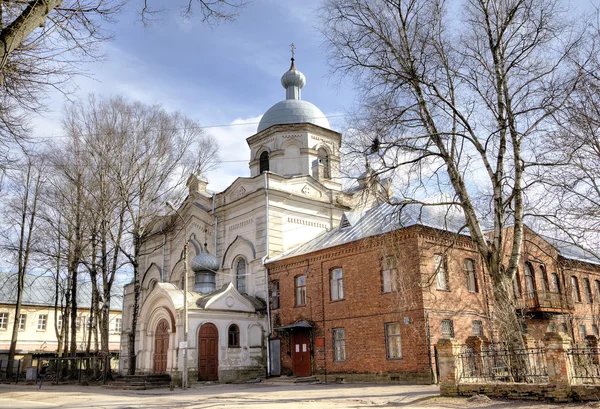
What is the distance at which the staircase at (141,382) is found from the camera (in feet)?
67.0

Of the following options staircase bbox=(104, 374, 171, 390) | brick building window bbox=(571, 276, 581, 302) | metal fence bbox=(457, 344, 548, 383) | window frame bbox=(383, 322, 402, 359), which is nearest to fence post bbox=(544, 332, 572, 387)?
metal fence bbox=(457, 344, 548, 383)

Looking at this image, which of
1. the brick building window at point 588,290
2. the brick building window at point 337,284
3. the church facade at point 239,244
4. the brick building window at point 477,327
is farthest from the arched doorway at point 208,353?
the brick building window at point 588,290

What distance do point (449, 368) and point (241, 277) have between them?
1488 cm

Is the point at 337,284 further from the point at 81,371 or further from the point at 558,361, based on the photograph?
the point at 81,371

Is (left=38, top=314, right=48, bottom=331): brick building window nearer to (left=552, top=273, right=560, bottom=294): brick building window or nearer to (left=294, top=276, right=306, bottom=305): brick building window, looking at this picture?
(left=294, top=276, right=306, bottom=305): brick building window

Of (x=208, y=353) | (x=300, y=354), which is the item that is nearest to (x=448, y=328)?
(x=300, y=354)

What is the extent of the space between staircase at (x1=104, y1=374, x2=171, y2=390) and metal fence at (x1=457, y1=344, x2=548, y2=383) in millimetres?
12981

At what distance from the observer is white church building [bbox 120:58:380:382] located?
22.0 m

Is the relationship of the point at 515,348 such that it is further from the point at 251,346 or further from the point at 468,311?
the point at 251,346

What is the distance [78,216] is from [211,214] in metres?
6.65

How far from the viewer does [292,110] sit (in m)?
30.0

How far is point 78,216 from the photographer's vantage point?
25.1 meters

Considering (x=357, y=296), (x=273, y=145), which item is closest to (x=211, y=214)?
(x=273, y=145)

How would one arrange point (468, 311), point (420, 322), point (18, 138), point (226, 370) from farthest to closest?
1. point (226, 370)
2. point (468, 311)
3. point (420, 322)
4. point (18, 138)
